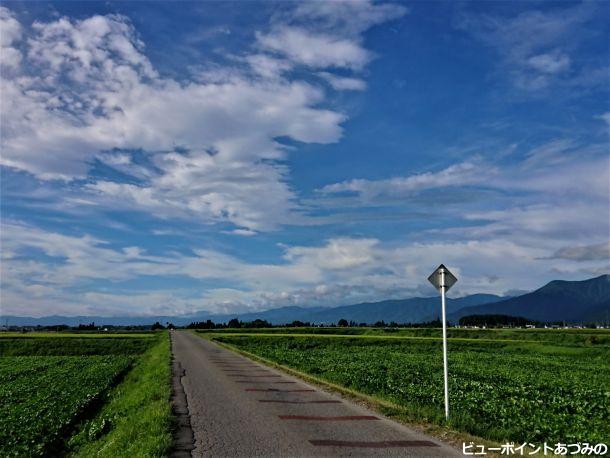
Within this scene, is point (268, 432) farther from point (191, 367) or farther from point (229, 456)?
point (191, 367)

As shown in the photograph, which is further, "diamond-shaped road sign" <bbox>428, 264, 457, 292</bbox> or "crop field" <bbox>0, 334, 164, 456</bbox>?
"crop field" <bbox>0, 334, 164, 456</bbox>

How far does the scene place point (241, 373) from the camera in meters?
28.5

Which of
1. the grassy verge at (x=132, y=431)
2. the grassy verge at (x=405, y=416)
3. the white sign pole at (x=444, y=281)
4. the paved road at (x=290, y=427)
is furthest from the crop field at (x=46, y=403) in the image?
the white sign pole at (x=444, y=281)

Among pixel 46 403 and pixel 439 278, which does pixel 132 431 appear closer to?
pixel 439 278

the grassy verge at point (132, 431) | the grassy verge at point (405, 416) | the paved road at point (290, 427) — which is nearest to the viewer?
the paved road at point (290, 427)

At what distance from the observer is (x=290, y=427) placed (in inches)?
519

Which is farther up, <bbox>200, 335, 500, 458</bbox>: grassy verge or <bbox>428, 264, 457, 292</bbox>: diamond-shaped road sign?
<bbox>428, 264, 457, 292</bbox>: diamond-shaped road sign

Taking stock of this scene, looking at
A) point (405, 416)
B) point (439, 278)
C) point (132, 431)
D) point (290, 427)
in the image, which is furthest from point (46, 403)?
point (439, 278)

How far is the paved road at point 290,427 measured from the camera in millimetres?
10898

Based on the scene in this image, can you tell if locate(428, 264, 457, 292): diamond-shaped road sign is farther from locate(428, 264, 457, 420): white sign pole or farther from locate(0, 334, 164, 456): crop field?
locate(0, 334, 164, 456): crop field

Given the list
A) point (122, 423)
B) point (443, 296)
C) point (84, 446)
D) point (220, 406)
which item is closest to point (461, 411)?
point (443, 296)

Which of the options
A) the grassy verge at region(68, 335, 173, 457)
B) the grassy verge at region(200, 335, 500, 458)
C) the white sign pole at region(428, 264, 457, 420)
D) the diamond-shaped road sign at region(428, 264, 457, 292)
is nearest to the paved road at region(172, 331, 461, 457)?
the grassy verge at region(200, 335, 500, 458)

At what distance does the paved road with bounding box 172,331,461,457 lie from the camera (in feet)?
35.8

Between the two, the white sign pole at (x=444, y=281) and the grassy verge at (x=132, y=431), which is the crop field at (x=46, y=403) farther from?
the white sign pole at (x=444, y=281)
